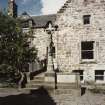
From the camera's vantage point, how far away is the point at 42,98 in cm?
1611

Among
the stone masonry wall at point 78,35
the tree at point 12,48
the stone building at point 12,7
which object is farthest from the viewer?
the stone building at point 12,7

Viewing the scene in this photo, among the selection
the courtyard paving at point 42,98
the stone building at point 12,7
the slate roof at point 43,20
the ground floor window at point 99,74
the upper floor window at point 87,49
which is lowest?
the courtyard paving at point 42,98

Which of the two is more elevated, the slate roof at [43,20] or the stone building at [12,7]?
the stone building at [12,7]

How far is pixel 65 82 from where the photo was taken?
1750 centimetres

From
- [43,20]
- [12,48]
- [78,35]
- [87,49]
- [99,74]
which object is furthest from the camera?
[43,20]

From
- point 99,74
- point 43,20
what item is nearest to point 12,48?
point 99,74

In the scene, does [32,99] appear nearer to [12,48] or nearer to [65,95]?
[65,95]

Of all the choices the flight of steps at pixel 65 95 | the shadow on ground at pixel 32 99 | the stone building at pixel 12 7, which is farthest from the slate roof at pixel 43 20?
the flight of steps at pixel 65 95

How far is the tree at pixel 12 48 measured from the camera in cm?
2059

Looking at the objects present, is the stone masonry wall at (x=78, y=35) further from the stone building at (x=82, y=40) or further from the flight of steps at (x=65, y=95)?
the flight of steps at (x=65, y=95)

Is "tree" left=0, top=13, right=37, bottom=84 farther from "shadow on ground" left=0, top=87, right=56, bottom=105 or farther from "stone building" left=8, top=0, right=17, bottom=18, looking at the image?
"stone building" left=8, top=0, right=17, bottom=18

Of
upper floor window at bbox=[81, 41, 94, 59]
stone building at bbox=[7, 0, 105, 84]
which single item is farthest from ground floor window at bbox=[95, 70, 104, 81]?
upper floor window at bbox=[81, 41, 94, 59]

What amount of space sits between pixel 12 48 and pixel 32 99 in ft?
22.5

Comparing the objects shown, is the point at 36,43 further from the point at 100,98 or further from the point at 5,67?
the point at 100,98
